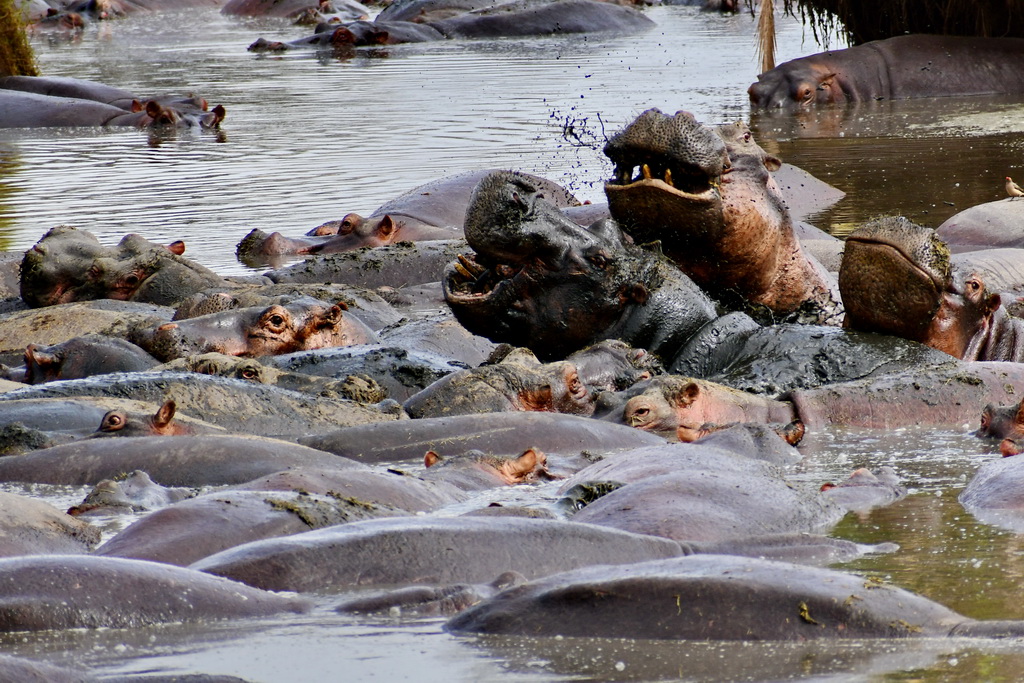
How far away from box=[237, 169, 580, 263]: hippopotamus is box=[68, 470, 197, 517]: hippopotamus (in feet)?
15.5

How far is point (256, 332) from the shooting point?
6367mm

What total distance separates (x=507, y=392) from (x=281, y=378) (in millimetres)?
879

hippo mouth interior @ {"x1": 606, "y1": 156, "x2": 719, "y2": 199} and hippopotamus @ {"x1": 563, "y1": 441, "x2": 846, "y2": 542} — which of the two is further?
hippo mouth interior @ {"x1": 606, "y1": 156, "x2": 719, "y2": 199}

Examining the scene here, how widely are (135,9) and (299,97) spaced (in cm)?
1684

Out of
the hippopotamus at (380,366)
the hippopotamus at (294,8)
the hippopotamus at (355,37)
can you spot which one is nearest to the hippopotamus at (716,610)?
the hippopotamus at (380,366)

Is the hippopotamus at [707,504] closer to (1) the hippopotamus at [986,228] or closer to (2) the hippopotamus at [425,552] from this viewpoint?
(2) the hippopotamus at [425,552]

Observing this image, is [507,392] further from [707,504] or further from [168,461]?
[707,504]

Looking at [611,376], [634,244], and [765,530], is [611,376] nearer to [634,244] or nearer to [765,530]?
[634,244]

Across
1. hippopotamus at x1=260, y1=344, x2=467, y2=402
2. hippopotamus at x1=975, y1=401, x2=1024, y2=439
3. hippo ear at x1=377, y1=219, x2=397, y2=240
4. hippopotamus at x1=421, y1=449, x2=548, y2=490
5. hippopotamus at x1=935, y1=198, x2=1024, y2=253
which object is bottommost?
hippopotamus at x1=935, y1=198, x2=1024, y2=253

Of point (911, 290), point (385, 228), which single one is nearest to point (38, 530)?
point (911, 290)

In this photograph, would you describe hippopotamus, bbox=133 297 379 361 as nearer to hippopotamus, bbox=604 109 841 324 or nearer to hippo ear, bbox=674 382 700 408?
hippopotamus, bbox=604 109 841 324

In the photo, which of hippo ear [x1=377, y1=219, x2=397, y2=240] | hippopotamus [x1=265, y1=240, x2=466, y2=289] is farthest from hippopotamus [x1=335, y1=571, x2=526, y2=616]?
hippo ear [x1=377, y1=219, x2=397, y2=240]

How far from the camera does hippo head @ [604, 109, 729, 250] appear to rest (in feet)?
17.8

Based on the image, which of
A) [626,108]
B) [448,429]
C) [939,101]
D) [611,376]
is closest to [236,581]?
[448,429]
